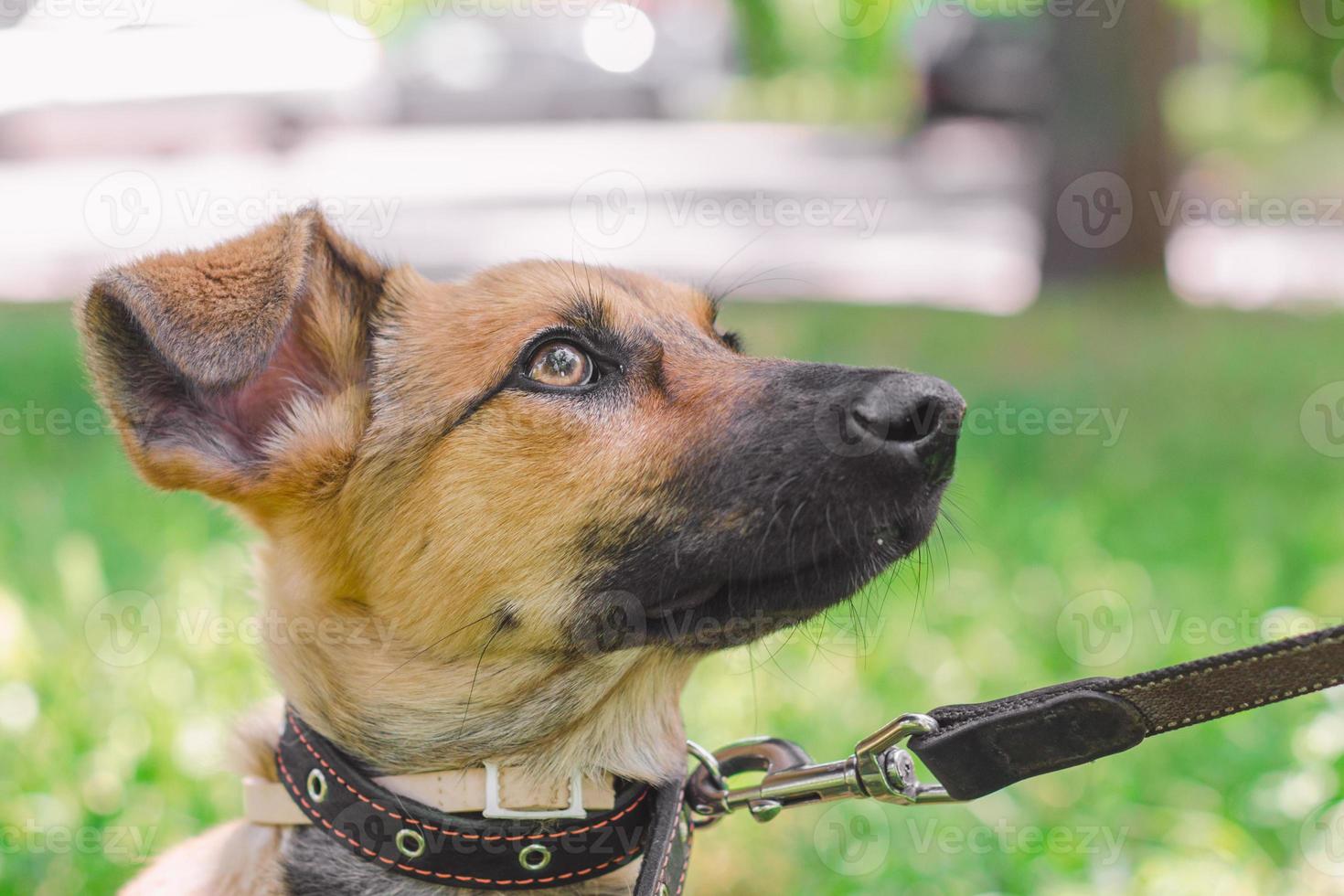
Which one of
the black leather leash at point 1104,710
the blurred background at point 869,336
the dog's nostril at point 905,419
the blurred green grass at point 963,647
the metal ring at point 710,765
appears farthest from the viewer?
the blurred background at point 869,336

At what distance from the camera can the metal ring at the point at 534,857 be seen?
103 inches

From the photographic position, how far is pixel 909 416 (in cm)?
261

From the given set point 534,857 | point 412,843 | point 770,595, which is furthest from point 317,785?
point 770,595

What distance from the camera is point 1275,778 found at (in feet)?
13.6

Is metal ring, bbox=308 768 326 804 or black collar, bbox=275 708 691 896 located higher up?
metal ring, bbox=308 768 326 804

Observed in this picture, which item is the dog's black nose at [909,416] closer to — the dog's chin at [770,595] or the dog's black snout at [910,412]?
the dog's black snout at [910,412]

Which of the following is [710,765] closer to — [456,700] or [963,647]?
[456,700]

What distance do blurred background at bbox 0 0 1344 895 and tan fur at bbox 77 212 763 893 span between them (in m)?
0.29

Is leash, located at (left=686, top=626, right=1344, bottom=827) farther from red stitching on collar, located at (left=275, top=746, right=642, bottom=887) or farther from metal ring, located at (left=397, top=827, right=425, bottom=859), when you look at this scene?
metal ring, located at (left=397, top=827, right=425, bottom=859)

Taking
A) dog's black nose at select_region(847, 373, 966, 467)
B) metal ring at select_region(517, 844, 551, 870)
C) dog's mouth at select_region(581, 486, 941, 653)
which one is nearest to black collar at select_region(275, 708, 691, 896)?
metal ring at select_region(517, 844, 551, 870)

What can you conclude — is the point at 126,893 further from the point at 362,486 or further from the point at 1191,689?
the point at 1191,689

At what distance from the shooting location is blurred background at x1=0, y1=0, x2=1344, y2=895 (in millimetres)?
4230

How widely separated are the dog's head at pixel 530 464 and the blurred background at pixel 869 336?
1.08ft

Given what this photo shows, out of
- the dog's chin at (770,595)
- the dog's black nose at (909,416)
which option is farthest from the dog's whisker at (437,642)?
the dog's black nose at (909,416)
